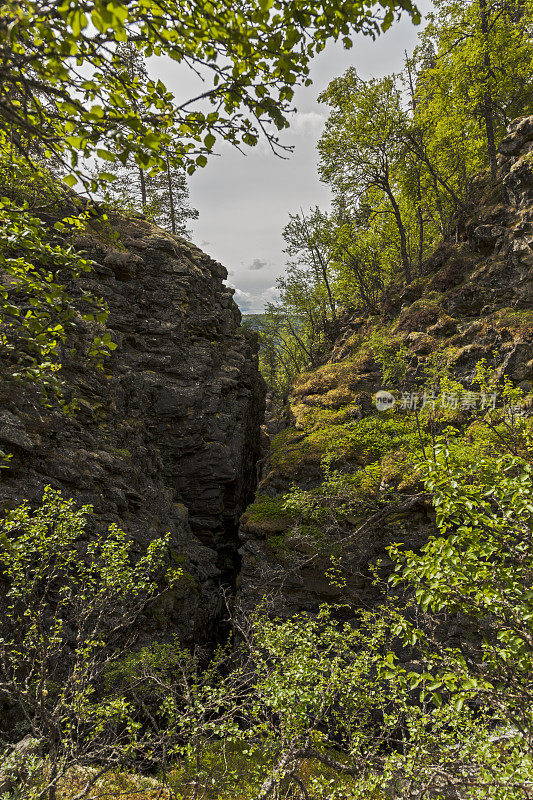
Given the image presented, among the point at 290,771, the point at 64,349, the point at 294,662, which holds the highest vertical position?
Answer: the point at 64,349

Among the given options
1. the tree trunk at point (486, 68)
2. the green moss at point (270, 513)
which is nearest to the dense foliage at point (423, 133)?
the tree trunk at point (486, 68)

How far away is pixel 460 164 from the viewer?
2241 cm

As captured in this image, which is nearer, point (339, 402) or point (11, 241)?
point (11, 241)

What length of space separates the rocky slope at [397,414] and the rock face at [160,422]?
3597 mm

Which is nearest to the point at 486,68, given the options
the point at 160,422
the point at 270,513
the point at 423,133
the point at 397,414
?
the point at 423,133

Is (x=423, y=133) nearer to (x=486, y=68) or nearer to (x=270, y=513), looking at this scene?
(x=486, y=68)

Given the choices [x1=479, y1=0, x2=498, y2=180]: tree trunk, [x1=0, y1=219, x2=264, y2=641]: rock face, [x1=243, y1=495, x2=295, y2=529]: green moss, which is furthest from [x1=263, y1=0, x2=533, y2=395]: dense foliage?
[x1=243, y1=495, x2=295, y2=529]: green moss

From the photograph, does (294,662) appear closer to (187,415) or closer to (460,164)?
(187,415)

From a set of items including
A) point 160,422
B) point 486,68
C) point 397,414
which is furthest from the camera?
point 486,68

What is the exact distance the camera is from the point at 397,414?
14.9 meters

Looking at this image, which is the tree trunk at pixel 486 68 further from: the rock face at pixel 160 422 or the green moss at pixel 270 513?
the green moss at pixel 270 513

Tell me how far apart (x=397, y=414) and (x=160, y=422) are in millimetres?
11425

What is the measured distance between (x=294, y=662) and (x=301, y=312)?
31524 millimetres

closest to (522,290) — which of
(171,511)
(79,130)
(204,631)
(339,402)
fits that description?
(339,402)
